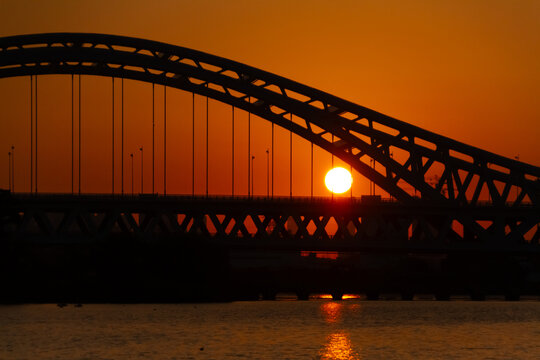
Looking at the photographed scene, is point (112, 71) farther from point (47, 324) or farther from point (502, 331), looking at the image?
point (502, 331)

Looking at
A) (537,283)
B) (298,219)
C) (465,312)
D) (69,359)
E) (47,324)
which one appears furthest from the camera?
(537,283)

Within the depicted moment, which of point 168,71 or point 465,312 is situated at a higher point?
point 168,71

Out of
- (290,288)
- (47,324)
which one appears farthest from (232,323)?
(290,288)

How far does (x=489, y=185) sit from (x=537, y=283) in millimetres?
29448

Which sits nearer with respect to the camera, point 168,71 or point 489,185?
point 168,71

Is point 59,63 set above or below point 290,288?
above

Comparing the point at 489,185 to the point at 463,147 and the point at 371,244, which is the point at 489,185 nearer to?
the point at 463,147

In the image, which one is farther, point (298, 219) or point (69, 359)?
point (298, 219)

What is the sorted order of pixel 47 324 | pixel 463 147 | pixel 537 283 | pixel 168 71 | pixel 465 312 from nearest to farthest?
pixel 47 324
pixel 465 312
pixel 168 71
pixel 463 147
pixel 537 283

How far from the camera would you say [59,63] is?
112 meters

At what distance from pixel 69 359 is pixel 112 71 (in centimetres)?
5143

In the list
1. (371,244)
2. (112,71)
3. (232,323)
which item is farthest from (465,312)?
(112,71)

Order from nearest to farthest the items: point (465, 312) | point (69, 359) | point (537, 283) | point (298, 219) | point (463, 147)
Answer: point (69, 359) < point (465, 312) < point (298, 219) < point (463, 147) < point (537, 283)

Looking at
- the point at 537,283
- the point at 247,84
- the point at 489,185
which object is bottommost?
the point at 537,283
